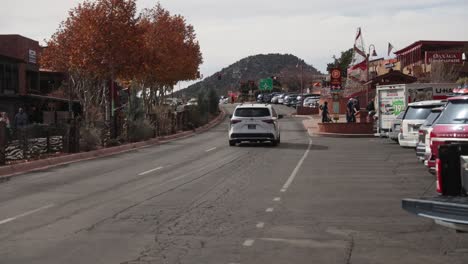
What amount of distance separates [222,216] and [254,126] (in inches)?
Result: 624

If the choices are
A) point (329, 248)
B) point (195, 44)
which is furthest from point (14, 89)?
point (329, 248)

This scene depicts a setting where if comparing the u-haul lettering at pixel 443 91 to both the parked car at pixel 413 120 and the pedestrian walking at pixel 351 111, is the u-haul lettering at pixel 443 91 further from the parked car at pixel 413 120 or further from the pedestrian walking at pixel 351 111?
the pedestrian walking at pixel 351 111

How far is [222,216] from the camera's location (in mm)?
9938

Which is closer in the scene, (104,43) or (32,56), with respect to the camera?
(104,43)

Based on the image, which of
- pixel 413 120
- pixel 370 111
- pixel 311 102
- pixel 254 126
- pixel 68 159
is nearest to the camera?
pixel 68 159

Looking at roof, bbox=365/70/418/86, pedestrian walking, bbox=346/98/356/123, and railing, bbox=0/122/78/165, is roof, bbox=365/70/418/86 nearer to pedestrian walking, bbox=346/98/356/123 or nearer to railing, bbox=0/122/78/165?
pedestrian walking, bbox=346/98/356/123

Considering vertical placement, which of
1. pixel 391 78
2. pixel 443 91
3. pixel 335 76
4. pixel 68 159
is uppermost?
pixel 335 76

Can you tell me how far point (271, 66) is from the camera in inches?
7672

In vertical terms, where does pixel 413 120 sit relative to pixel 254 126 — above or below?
above

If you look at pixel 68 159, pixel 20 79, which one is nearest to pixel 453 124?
pixel 68 159

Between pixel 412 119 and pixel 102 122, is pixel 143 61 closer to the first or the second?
pixel 102 122

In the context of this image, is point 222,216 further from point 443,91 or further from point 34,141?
point 443,91

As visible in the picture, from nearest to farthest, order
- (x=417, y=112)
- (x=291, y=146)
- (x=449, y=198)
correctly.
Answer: (x=449, y=198)
(x=417, y=112)
(x=291, y=146)

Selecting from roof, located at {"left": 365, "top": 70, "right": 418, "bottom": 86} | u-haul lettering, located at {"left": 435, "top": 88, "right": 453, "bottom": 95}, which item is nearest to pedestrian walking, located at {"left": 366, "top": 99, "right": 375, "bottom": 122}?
roof, located at {"left": 365, "top": 70, "right": 418, "bottom": 86}
